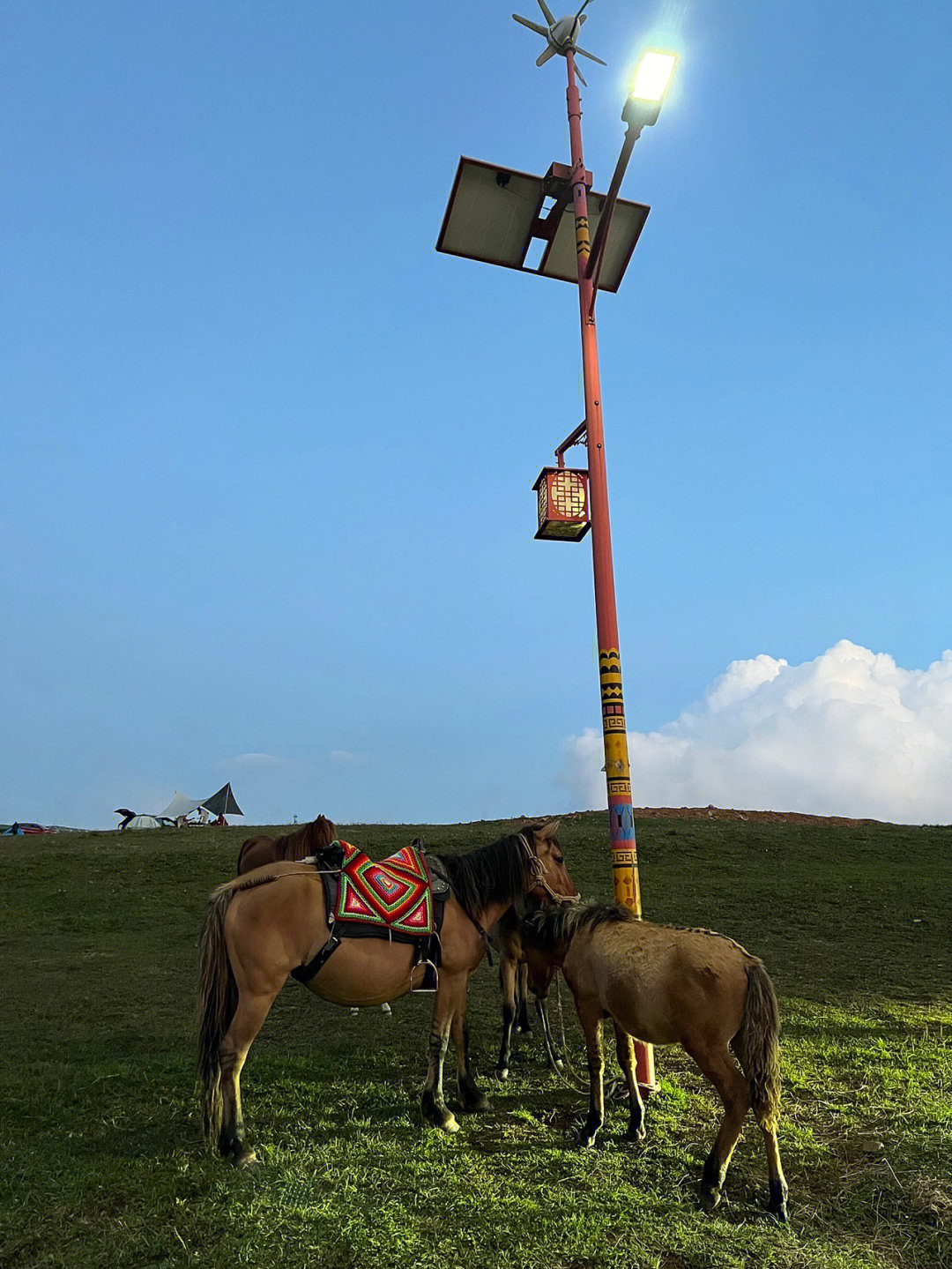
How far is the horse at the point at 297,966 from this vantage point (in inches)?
215

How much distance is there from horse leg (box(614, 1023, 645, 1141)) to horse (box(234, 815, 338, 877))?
377 cm

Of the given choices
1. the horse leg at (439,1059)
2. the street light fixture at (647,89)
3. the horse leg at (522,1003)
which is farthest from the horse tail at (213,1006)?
the street light fixture at (647,89)

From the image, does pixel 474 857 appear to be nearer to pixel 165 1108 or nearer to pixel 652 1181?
pixel 652 1181

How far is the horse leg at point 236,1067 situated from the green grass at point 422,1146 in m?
0.13

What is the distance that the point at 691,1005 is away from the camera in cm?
514

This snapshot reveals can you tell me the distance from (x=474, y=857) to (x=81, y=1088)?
3836 mm

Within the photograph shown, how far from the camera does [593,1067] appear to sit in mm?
5828

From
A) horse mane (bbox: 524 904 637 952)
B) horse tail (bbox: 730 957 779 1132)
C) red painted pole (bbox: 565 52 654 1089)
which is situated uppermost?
red painted pole (bbox: 565 52 654 1089)

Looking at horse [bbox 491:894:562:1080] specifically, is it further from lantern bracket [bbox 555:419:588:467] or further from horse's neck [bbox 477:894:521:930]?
lantern bracket [bbox 555:419:588:467]

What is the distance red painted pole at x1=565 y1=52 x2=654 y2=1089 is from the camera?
700cm

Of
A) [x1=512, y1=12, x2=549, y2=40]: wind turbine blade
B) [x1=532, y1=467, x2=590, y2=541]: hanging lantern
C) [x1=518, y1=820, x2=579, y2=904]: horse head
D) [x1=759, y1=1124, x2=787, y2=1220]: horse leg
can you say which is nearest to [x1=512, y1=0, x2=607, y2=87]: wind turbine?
[x1=512, y1=12, x2=549, y2=40]: wind turbine blade

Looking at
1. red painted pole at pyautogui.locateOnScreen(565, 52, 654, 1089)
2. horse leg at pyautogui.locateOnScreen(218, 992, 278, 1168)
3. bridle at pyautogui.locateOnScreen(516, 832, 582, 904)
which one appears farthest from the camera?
red painted pole at pyautogui.locateOnScreen(565, 52, 654, 1089)

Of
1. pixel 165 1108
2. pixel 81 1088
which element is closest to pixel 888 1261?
pixel 165 1108

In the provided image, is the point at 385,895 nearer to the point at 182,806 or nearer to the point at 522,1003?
the point at 522,1003
